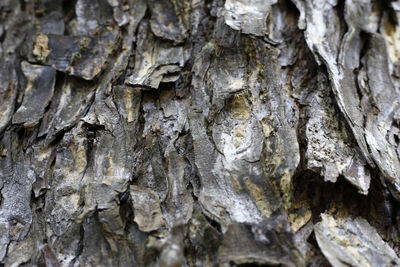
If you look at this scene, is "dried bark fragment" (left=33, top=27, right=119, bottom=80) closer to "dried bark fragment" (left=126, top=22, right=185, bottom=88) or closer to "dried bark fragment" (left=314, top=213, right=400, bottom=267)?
"dried bark fragment" (left=126, top=22, right=185, bottom=88)

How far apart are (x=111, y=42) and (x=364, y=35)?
31.2 inches

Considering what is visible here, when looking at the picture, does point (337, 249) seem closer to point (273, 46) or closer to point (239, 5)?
point (273, 46)

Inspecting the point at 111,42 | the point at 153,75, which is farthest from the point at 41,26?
the point at 153,75

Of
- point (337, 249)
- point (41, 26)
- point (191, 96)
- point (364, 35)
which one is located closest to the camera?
point (337, 249)

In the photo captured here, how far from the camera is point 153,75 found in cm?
116

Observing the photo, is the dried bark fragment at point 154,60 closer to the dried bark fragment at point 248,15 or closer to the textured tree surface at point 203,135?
the textured tree surface at point 203,135

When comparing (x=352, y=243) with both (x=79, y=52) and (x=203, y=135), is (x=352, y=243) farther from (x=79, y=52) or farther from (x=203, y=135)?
(x=79, y=52)

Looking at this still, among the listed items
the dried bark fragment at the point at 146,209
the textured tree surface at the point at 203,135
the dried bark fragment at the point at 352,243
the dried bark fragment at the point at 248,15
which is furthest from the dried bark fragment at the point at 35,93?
the dried bark fragment at the point at 352,243

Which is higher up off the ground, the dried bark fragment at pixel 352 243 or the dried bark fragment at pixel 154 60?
the dried bark fragment at pixel 154 60

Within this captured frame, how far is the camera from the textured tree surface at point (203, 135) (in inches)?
35.7

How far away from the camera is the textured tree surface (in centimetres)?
91

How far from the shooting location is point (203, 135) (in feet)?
3.36

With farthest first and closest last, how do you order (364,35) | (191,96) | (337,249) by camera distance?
(364,35)
(191,96)
(337,249)

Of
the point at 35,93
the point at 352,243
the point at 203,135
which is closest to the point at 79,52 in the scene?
the point at 35,93
